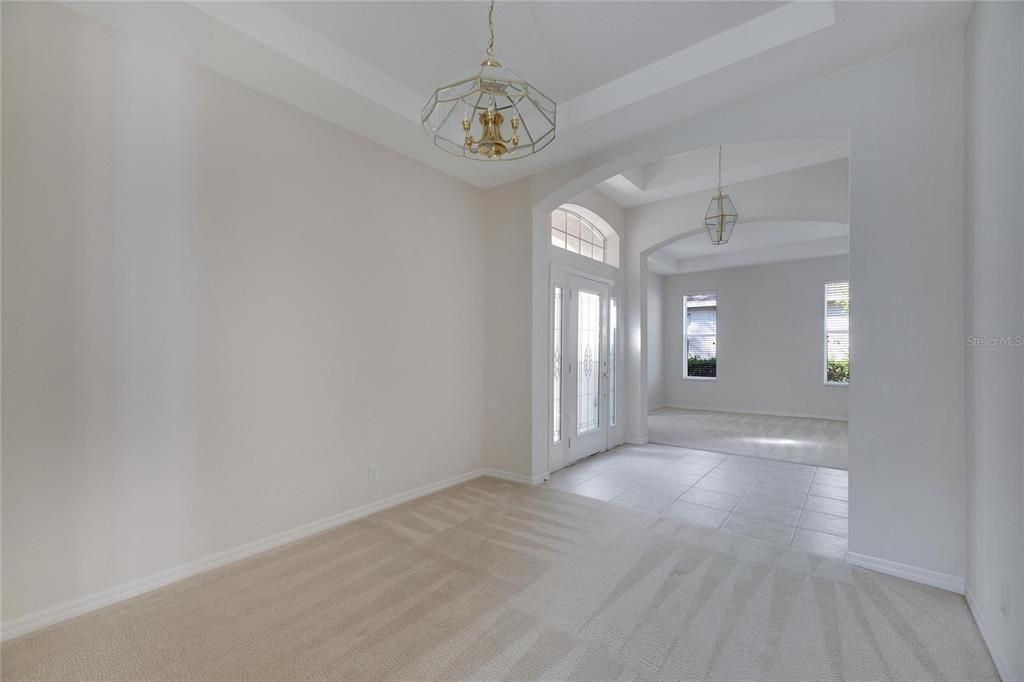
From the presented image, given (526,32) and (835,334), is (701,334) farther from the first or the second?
(526,32)

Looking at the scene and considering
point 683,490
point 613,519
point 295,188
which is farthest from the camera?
point 683,490

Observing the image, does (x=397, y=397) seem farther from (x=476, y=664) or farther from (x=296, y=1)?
(x=296, y=1)

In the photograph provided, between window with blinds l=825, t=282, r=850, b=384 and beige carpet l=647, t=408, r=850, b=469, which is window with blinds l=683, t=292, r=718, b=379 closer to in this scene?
beige carpet l=647, t=408, r=850, b=469

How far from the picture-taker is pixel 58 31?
2184 millimetres

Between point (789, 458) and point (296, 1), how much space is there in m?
6.30

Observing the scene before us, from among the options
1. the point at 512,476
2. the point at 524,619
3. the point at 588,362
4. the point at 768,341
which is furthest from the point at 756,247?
the point at 524,619

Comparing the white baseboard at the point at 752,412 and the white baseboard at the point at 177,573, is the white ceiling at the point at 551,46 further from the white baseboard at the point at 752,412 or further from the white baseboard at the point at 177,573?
the white baseboard at the point at 752,412

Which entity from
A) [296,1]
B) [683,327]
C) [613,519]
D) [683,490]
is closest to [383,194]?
[296,1]

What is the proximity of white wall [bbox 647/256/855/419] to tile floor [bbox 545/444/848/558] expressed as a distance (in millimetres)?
4120

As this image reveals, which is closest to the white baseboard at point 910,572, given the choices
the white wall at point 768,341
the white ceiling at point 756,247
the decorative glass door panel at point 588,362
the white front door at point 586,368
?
the white front door at point 586,368

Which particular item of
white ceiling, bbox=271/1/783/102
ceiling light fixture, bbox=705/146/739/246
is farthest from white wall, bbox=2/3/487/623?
ceiling light fixture, bbox=705/146/739/246

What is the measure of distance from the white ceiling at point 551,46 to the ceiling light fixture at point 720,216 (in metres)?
1.65

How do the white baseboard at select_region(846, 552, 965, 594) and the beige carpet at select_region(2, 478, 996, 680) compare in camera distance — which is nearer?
the beige carpet at select_region(2, 478, 996, 680)

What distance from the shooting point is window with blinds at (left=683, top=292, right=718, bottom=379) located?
9.66 meters
